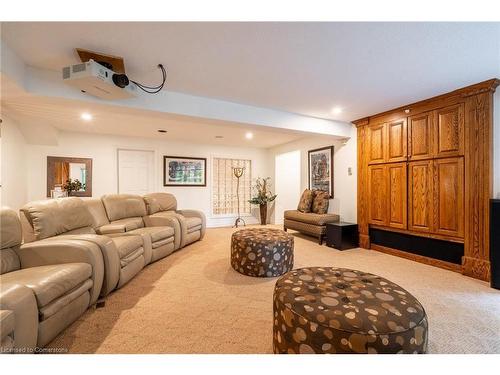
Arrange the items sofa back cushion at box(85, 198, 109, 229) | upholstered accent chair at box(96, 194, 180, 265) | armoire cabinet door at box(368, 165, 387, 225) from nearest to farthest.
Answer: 1. upholstered accent chair at box(96, 194, 180, 265)
2. sofa back cushion at box(85, 198, 109, 229)
3. armoire cabinet door at box(368, 165, 387, 225)

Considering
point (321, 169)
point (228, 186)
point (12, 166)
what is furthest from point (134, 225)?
point (321, 169)

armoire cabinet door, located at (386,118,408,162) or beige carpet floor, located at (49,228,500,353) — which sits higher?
armoire cabinet door, located at (386,118,408,162)

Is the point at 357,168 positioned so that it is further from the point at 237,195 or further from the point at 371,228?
the point at 237,195

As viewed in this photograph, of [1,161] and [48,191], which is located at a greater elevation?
[1,161]

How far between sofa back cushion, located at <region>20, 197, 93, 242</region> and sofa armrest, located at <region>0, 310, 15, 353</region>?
119 centimetres

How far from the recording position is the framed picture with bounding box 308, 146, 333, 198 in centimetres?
460

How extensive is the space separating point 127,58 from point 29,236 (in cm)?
187

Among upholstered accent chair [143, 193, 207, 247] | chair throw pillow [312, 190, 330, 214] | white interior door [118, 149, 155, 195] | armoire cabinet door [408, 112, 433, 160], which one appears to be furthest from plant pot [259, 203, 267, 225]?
armoire cabinet door [408, 112, 433, 160]

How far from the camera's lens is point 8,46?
1.84 metres

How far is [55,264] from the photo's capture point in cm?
177

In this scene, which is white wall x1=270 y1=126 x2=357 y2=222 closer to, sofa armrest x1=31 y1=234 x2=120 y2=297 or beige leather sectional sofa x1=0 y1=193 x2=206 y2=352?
beige leather sectional sofa x1=0 y1=193 x2=206 y2=352

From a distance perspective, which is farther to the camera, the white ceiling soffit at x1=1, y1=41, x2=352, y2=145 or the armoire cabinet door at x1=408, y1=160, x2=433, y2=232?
the armoire cabinet door at x1=408, y1=160, x2=433, y2=232

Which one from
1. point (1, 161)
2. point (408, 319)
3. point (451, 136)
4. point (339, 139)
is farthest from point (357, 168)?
point (1, 161)

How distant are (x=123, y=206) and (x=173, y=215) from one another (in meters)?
0.80
